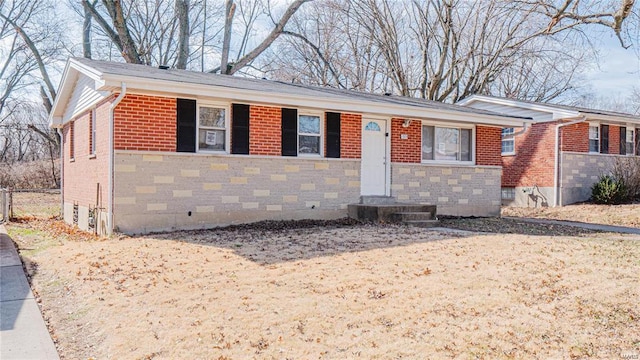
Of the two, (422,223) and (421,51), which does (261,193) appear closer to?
(422,223)

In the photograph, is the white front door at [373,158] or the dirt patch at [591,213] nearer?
the white front door at [373,158]

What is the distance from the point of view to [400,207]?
11047mm

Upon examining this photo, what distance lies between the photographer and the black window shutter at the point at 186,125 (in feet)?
31.7

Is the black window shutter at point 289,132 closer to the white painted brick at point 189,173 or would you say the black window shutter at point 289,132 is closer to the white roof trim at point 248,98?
the white roof trim at point 248,98

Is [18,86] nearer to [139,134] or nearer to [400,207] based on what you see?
[139,134]

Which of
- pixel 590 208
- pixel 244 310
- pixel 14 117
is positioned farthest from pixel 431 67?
pixel 14 117

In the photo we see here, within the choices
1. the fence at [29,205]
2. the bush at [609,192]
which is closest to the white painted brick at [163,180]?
the fence at [29,205]

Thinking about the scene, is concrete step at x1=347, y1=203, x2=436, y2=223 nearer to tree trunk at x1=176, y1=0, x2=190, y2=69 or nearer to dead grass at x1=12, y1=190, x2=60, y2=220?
dead grass at x1=12, y1=190, x2=60, y2=220

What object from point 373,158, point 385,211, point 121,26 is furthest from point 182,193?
point 121,26

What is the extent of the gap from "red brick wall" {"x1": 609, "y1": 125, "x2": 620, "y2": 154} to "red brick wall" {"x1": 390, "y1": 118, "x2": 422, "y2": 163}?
9.82 m

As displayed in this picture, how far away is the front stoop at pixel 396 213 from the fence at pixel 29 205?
32.0 ft

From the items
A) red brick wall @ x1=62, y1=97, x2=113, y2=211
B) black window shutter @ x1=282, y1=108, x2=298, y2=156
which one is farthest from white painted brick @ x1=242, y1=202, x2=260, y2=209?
red brick wall @ x1=62, y1=97, x2=113, y2=211

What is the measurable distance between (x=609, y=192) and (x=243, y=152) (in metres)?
12.8

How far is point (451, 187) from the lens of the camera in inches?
523
